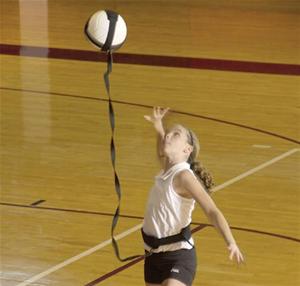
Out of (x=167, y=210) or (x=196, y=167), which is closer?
(x=167, y=210)

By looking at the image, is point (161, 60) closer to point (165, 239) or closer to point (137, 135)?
point (137, 135)

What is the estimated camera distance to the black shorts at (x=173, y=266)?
5352mm

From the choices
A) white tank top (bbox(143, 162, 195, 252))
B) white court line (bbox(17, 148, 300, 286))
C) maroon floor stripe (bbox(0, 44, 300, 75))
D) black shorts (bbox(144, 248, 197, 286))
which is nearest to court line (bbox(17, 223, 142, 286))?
white court line (bbox(17, 148, 300, 286))

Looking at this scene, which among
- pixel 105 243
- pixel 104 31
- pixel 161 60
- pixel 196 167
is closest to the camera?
pixel 196 167

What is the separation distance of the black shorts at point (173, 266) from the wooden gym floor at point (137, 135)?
142 centimetres

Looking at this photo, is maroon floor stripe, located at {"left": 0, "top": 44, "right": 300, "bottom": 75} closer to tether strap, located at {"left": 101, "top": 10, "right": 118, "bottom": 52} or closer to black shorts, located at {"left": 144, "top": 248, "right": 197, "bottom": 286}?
tether strap, located at {"left": 101, "top": 10, "right": 118, "bottom": 52}

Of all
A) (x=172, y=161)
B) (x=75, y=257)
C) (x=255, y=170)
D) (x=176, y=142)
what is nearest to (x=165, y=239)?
(x=172, y=161)

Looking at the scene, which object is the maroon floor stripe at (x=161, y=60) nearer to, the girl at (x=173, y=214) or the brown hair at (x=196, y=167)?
the brown hair at (x=196, y=167)

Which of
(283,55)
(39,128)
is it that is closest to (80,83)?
(39,128)

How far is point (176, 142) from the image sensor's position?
5324 mm

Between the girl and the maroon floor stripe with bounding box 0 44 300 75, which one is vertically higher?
the maroon floor stripe with bounding box 0 44 300 75

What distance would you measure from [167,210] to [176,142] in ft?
1.20

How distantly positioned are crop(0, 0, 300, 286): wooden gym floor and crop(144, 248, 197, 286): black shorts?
1422 mm

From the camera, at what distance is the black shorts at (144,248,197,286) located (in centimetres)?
535
